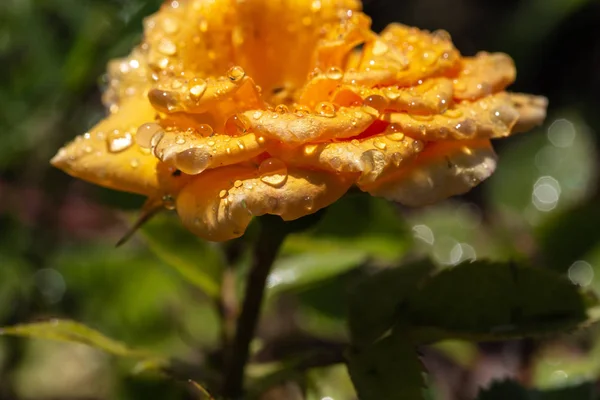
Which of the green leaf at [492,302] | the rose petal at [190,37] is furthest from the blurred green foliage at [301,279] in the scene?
the rose petal at [190,37]

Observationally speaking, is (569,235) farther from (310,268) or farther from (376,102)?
(376,102)

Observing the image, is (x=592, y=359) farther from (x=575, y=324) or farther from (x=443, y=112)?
(x=443, y=112)

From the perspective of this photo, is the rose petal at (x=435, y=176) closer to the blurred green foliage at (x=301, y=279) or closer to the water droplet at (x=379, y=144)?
the water droplet at (x=379, y=144)

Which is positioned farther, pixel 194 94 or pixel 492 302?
pixel 492 302

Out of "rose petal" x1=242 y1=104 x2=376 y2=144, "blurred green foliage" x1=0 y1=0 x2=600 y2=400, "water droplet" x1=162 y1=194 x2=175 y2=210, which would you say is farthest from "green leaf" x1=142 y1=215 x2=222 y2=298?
"rose petal" x1=242 y1=104 x2=376 y2=144

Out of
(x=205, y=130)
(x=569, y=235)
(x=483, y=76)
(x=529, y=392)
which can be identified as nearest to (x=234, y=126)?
(x=205, y=130)

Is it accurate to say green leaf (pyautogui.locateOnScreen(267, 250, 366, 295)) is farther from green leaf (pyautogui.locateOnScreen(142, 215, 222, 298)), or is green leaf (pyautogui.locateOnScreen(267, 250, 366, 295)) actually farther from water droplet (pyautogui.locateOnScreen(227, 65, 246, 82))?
water droplet (pyautogui.locateOnScreen(227, 65, 246, 82))

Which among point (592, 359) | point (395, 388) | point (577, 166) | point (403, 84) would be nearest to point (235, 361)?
point (395, 388)
